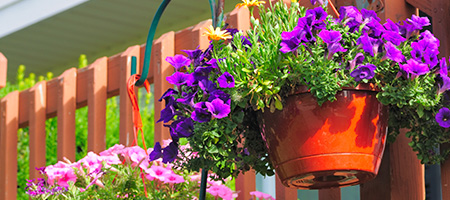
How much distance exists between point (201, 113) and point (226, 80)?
10cm

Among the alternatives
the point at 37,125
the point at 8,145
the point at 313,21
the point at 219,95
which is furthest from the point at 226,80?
the point at 8,145

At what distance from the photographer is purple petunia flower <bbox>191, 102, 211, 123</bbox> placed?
67.0 inches

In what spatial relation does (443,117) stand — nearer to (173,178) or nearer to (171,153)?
(171,153)

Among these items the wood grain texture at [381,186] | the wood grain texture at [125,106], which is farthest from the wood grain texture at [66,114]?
the wood grain texture at [381,186]

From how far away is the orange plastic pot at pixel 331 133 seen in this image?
5.71 feet

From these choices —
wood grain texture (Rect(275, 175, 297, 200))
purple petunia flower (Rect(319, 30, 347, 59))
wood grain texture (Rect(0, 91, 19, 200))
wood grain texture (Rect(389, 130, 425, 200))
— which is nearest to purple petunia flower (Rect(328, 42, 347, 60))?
purple petunia flower (Rect(319, 30, 347, 59))

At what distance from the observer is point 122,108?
2.97 m

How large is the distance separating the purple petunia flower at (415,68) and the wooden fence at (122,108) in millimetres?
403

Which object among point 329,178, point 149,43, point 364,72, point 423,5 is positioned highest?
point 423,5

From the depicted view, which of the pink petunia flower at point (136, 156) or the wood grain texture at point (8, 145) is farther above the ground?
the wood grain texture at point (8, 145)

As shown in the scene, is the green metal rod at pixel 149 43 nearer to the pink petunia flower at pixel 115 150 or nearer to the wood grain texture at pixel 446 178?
the pink petunia flower at pixel 115 150

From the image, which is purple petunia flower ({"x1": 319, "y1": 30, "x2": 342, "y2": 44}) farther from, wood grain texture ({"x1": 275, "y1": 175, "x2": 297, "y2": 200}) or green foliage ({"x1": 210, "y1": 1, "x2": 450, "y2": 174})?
wood grain texture ({"x1": 275, "y1": 175, "x2": 297, "y2": 200})

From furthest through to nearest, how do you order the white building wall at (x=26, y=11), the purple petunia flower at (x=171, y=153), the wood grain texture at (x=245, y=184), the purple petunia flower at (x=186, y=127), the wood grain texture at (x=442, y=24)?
the white building wall at (x=26, y=11) < the wood grain texture at (x=245, y=184) < the wood grain texture at (x=442, y=24) < the purple petunia flower at (x=171, y=153) < the purple petunia flower at (x=186, y=127)

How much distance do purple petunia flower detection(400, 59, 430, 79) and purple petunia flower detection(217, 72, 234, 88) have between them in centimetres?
41
